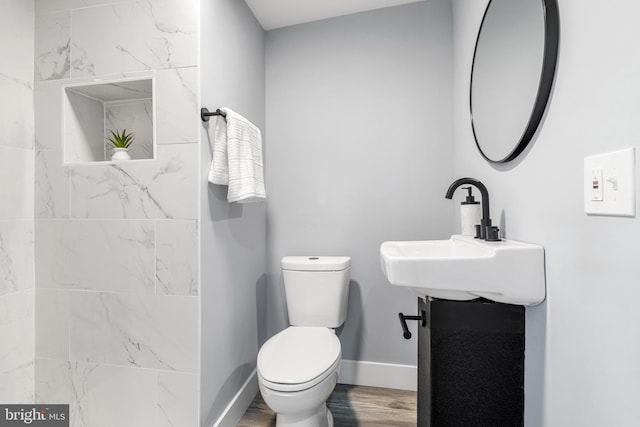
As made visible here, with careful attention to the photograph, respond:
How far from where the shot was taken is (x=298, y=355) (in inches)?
55.4

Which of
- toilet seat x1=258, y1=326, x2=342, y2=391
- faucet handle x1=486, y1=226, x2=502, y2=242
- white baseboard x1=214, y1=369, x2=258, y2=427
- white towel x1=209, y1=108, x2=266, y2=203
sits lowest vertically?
white baseboard x1=214, y1=369, x2=258, y2=427

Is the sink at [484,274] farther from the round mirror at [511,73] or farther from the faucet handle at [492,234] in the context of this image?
the round mirror at [511,73]

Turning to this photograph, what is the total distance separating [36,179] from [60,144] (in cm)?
22

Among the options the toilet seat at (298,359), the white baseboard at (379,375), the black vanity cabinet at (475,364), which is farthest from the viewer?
the white baseboard at (379,375)

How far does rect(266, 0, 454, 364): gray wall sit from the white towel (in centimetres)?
56

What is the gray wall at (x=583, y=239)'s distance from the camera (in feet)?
1.90

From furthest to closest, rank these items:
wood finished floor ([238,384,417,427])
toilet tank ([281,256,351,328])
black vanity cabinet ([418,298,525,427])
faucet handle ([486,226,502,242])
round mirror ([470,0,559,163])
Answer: toilet tank ([281,256,351,328]) < wood finished floor ([238,384,417,427]) < faucet handle ([486,226,502,242]) < black vanity cabinet ([418,298,525,427]) < round mirror ([470,0,559,163])

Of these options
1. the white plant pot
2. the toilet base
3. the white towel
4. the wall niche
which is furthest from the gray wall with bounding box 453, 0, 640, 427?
the white plant pot

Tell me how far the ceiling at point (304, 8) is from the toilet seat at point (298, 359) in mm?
1901

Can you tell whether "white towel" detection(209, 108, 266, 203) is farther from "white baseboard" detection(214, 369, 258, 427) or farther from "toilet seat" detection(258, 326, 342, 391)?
"white baseboard" detection(214, 369, 258, 427)

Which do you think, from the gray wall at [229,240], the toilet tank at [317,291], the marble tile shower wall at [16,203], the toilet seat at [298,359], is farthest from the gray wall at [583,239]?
the marble tile shower wall at [16,203]

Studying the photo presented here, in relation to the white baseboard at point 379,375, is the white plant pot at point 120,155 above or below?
above

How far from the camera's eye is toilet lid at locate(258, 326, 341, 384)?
125 cm

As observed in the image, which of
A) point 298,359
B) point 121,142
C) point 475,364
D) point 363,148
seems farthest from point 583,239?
point 121,142
